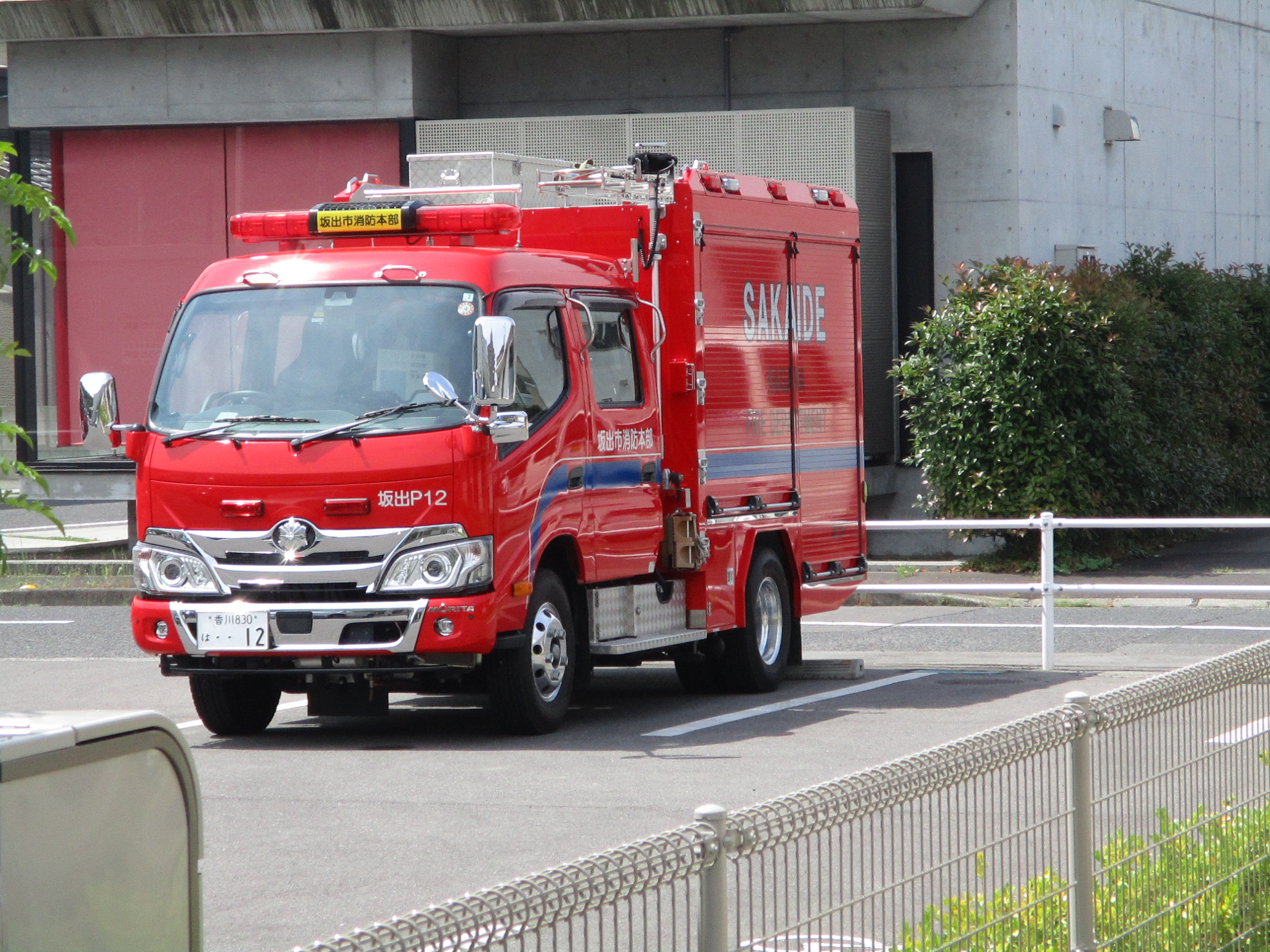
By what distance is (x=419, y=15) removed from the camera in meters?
21.6

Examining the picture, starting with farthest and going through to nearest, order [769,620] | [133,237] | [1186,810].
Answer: [133,237] < [769,620] < [1186,810]

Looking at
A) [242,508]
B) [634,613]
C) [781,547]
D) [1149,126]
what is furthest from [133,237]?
[242,508]

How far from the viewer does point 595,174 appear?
12.0 metres

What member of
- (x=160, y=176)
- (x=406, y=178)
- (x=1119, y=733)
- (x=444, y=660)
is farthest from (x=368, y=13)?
(x=1119, y=733)

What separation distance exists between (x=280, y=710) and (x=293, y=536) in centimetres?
260

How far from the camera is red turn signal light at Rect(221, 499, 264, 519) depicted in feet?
33.3

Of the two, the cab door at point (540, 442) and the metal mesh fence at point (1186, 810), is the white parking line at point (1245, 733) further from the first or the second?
the cab door at point (540, 442)

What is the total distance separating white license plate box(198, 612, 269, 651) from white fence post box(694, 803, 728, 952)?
6837mm

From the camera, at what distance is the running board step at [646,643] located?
11.2 m

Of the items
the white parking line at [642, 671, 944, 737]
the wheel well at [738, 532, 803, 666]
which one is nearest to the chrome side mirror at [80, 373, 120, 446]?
the white parking line at [642, 671, 944, 737]

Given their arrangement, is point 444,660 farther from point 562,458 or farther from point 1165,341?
point 1165,341

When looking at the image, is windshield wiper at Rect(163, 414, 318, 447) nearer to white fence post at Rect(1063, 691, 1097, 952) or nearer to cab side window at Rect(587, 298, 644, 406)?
cab side window at Rect(587, 298, 644, 406)

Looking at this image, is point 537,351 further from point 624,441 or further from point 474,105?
point 474,105

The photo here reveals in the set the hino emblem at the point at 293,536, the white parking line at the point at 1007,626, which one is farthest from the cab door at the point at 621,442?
the white parking line at the point at 1007,626
